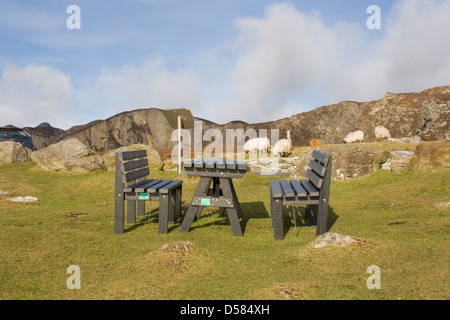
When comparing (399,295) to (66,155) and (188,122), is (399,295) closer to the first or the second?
(188,122)

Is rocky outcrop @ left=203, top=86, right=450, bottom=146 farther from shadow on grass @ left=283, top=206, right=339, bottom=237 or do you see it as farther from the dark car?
the dark car

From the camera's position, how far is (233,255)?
16.8ft

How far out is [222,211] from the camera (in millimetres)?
8344

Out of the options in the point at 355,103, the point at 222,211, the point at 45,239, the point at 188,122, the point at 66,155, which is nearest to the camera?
the point at 45,239

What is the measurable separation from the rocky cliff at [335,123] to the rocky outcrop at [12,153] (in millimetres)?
20307

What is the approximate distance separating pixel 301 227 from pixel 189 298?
3950 millimetres

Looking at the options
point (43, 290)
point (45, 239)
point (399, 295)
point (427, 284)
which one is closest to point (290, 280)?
point (399, 295)

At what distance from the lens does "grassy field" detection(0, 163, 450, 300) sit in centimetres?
369

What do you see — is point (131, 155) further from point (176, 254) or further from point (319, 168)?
point (319, 168)

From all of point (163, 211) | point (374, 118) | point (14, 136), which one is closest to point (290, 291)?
point (163, 211)

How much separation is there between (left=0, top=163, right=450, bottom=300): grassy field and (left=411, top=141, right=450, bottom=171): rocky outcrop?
201 centimetres

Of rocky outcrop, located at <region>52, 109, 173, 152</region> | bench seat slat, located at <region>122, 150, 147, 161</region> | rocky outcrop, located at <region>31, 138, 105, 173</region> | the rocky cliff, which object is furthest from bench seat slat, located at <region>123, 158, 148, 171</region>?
rocky outcrop, located at <region>52, 109, 173, 152</region>

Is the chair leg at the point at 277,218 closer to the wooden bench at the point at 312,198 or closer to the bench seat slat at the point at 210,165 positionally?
the wooden bench at the point at 312,198

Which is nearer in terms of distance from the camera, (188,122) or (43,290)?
(43,290)
